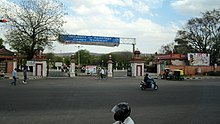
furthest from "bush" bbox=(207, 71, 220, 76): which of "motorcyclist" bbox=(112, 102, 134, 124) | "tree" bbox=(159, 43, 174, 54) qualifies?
"motorcyclist" bbox=(112, 102, 134, 124)

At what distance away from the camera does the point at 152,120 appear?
8422 mm

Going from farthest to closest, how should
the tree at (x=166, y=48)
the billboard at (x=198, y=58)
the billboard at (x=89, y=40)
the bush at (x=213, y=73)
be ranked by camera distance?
the tree at (x=166, y=48)
the billboard at (x=198, y=58)
the bush at (x=213, y=73)
the billboard at (x=89, y=40)

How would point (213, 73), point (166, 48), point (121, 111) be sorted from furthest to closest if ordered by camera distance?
1. point (166, 48)
2. point (213, 73)
3. point (121, 111)

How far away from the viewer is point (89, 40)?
4547 cm

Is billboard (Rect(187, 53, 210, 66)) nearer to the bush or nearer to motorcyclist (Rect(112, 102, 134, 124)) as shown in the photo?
the bush

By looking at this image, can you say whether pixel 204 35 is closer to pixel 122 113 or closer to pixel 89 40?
pixel 89 40

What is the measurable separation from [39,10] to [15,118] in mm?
37112

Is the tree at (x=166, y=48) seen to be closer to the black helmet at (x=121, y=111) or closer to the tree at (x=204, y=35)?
the tree at (x=204, y=35)

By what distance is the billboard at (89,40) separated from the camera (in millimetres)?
43875

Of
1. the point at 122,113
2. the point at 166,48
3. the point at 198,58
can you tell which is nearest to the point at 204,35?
the point at 198,58

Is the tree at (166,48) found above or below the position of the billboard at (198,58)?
above

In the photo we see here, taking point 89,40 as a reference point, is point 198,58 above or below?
below

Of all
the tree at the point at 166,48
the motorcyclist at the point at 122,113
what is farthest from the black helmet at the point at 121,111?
the tree at the point at 166,48

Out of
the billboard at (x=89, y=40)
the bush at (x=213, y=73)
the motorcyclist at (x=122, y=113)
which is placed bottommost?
the bush at (x=213, y=73)
